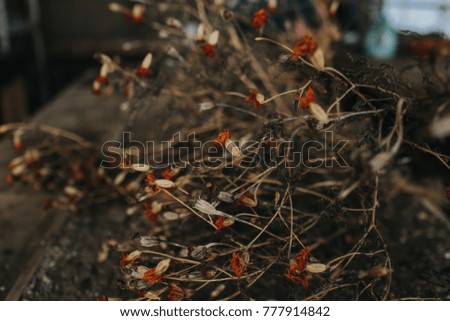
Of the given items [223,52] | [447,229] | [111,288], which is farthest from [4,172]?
Answer: [447,229]

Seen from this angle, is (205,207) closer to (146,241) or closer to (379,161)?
(146,241)

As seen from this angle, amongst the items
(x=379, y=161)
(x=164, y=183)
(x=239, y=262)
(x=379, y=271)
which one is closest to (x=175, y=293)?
(x=239, y=262)

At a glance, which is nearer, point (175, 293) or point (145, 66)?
point (175, 293)

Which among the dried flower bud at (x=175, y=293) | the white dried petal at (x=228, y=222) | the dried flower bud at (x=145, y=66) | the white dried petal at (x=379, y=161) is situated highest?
the white dried petal at (x=379, y=161)

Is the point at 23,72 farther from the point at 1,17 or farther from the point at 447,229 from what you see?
the point at 447,229

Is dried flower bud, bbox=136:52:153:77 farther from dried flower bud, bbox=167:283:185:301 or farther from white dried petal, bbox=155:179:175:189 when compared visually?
dried flower bud, bbox=167:283:185:301

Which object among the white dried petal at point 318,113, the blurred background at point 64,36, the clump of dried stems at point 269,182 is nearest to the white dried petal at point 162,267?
the clump of dried stems at point 269,182

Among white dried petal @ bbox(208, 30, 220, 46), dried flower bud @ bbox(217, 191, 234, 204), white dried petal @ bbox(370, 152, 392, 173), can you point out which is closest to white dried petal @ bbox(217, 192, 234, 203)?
dried flower bud @ bbox(217, 191, 234, 204)

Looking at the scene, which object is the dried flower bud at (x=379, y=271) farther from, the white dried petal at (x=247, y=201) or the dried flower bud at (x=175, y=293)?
the dried flower bud at (x=175, y=293)

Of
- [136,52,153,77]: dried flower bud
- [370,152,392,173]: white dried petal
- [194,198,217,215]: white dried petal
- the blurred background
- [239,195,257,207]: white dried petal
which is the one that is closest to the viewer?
[370,152,392,173]: white dried petal
